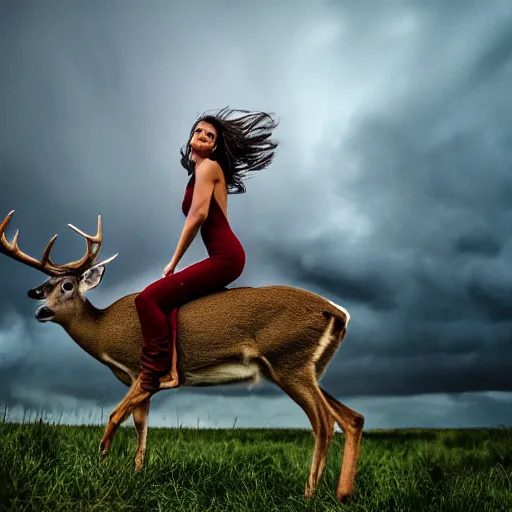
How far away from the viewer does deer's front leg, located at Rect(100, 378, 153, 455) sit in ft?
18.7

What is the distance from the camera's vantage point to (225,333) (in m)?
5.72

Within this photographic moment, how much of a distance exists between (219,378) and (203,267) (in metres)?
1.00

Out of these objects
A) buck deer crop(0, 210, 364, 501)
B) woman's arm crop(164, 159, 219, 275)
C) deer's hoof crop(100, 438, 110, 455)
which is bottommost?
deer's hoof crop(100, 438, 110, 455)

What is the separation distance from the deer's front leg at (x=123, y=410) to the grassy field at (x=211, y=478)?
173 millimetres

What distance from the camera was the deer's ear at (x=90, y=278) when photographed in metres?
6.53

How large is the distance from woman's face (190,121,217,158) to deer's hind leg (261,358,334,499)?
2.01 m

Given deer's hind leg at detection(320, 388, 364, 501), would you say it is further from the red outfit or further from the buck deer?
the red outfit

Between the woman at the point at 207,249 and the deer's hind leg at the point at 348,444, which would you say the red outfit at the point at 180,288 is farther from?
the deer's hind leg at the point at 348,444

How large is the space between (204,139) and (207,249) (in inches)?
41.6

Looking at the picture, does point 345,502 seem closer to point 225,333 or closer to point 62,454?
point 225,333

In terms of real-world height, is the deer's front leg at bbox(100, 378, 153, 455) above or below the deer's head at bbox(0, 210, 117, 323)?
below

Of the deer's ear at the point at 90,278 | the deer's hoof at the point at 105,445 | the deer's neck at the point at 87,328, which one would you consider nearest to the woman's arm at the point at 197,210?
the deer's ear at the point at 90,278

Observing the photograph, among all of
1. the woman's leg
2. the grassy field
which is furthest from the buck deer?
the grassy field

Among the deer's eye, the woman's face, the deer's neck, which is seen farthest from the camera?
the deer's eye
